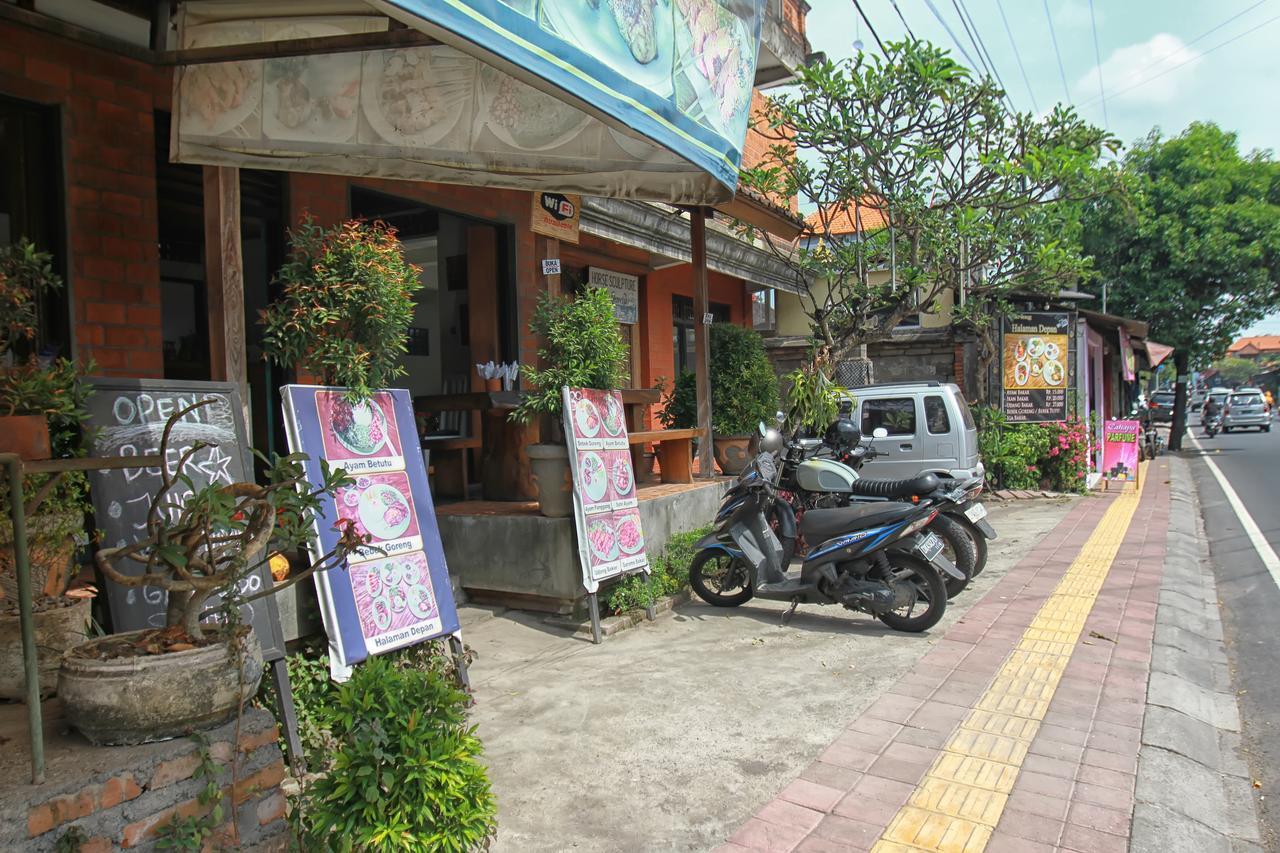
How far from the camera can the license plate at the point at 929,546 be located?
5691mm

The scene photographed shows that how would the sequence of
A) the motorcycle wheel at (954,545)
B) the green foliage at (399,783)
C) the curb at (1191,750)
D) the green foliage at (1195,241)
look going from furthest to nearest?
the green foliage at (1195,241), the motorcycle wheel at (954,545), the curb at (1191,750), the green foliage at (399,783)

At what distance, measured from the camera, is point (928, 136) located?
351 inches

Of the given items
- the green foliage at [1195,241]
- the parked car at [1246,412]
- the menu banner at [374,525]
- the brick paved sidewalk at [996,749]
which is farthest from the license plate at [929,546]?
the parked car at [1246,412]

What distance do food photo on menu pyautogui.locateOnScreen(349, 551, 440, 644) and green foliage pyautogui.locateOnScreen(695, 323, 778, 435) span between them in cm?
526

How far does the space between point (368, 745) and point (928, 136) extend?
334 inches

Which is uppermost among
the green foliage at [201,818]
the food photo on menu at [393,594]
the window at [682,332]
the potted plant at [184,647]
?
the window at [682,332]

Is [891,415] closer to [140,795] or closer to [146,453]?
[146,453]

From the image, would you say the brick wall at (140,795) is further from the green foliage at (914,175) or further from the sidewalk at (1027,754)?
the green foliage at (914,175)

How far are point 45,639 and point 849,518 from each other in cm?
470

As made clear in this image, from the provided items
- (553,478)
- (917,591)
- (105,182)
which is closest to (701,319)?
(553,478)

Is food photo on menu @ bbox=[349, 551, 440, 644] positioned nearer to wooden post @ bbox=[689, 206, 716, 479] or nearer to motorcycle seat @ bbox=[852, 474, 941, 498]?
motorcycle seat @ bbox=[852, 474, 941, 498]

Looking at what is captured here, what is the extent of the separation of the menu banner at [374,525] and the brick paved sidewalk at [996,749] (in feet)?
6.24

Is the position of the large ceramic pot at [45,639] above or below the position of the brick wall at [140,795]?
above

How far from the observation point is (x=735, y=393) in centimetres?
913
